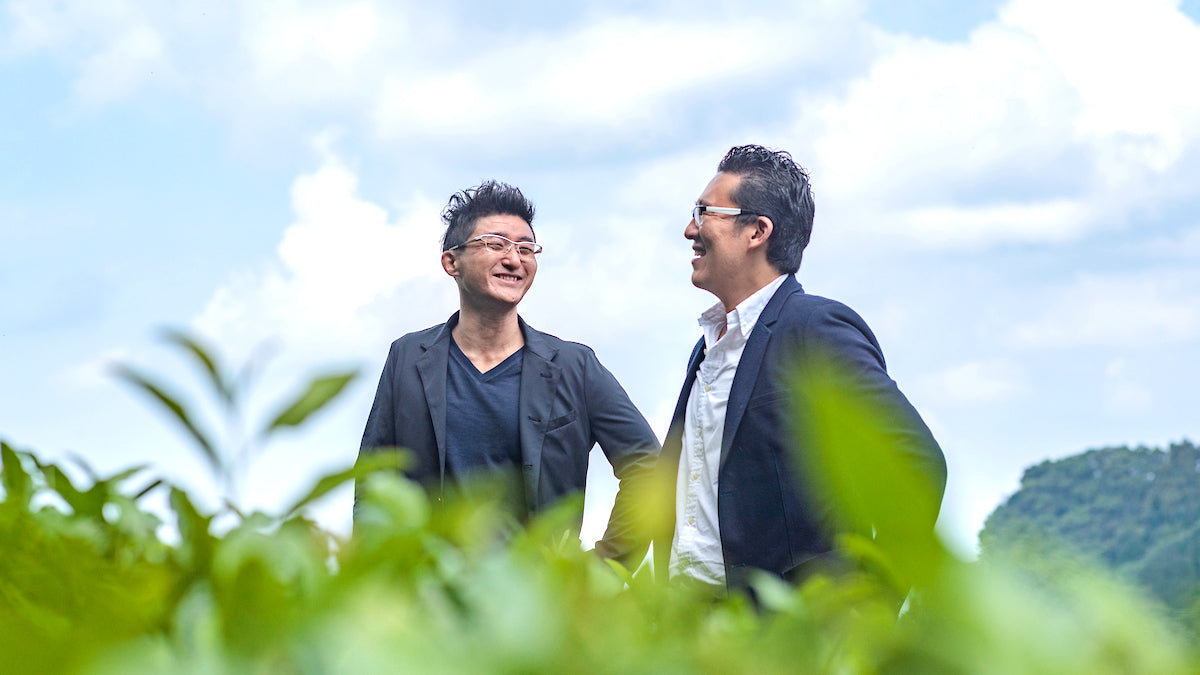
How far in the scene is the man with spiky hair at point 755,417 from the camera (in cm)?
405

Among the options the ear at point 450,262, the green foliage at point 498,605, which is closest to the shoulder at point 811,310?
the ear at point 450,262

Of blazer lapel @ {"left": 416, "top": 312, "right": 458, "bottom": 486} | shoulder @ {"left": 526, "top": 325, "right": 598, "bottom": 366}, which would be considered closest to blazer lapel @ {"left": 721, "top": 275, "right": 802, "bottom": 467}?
shoulder @ {"left": 526, "top": 325, "right": 598, "bottom": 366}

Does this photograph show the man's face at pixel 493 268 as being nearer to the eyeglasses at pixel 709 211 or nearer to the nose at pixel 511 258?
the nose at pixel 511 258

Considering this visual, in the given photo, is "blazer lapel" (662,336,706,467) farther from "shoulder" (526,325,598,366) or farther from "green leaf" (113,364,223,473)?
"green leaf" (113,364,223,473)

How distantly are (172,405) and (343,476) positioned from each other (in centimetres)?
13

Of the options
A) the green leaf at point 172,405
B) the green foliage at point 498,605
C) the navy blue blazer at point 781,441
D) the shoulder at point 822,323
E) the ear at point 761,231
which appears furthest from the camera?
the ear at point 761,231

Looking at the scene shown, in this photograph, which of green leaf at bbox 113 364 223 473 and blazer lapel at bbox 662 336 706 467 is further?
blazer lapel at bbox 662 336 706 467

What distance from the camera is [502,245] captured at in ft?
21.5

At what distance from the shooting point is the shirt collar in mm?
4676

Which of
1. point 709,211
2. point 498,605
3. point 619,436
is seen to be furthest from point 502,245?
point 498,605

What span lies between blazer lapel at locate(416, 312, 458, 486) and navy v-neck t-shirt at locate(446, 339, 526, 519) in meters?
0.04

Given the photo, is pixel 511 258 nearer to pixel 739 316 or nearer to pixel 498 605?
pixel 739 316

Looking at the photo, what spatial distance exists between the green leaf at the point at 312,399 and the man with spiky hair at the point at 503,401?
4810mm

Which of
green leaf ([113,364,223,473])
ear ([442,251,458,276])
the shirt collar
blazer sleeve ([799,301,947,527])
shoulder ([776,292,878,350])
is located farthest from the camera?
ear ([442,251,458,276])
